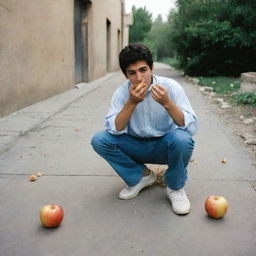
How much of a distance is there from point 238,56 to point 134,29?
Result: 3688cm

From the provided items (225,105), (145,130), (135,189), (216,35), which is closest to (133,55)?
(145,130)

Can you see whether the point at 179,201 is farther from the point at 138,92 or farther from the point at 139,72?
the point at 139,72

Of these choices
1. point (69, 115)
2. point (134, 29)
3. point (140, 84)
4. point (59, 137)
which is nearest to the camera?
point (140, 84)

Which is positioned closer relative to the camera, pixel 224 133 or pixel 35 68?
pixel 224 133

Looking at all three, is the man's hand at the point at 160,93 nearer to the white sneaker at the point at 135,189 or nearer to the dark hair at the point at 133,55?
the dark hair at the point at 133,55

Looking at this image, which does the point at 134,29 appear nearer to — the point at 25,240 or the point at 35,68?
the point at 35,68

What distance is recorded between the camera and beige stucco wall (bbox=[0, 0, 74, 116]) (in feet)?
19.7

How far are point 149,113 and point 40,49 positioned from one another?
559cm

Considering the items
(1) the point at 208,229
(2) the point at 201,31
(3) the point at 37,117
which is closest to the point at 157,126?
(1) the point at 208,229

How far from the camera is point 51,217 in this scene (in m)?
2.45

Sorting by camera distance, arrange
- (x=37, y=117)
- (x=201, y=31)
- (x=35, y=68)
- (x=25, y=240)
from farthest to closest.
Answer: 1. (x=201, y=31)
2. (x=35, y=68)
3. (x=37, y=117)
4. (x=25, y=240)

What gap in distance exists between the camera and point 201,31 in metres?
13.1

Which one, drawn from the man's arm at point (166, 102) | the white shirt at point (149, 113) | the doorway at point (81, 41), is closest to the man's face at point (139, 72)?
the white shirt at point (149, 113)

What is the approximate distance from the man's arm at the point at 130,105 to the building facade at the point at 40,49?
12.4 ft
